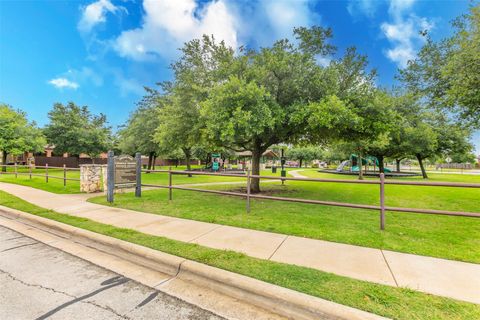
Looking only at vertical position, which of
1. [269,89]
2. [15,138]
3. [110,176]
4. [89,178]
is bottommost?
[89,178]

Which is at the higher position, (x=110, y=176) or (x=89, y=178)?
(x=110, y=176)

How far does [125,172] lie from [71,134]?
97.5 feet

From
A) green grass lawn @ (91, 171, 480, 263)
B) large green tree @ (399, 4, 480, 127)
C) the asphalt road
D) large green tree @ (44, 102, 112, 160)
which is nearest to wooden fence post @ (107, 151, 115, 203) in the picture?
green grass lawn @ (91, 171, 480, 263)

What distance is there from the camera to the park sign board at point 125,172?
8.80 m

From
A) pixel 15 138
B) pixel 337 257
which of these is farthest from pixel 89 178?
pixel 15 138

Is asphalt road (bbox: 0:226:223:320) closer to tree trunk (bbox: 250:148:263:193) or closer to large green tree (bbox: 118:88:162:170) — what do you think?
tree trunk (bbox: 250:148:263:193)

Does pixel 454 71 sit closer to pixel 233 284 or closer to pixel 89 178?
pixel 233 284

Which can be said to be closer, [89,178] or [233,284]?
[233,284]

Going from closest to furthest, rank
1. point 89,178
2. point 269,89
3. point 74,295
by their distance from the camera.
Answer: point 74,295 → point 269,89 → point 89,178

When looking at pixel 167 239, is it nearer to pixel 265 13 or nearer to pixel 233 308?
pixel 233 308

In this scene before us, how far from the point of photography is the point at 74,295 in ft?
8.95

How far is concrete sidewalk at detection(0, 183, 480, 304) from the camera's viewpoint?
2824mm

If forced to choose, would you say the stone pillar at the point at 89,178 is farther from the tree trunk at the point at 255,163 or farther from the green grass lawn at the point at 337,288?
the green grass lawn at the point at 337,288

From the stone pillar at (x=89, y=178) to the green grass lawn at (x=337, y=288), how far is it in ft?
27.2
